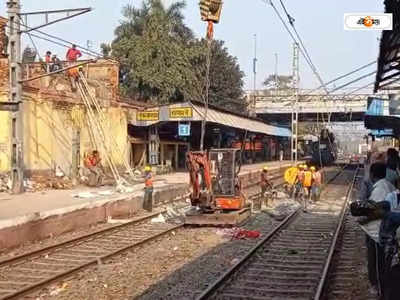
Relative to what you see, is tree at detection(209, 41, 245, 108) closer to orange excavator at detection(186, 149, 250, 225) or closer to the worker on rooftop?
the worker on rooftop

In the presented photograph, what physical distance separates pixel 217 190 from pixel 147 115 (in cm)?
1657

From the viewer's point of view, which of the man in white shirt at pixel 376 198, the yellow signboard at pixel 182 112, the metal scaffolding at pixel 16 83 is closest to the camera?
the man in white shirt at pixel 376 198

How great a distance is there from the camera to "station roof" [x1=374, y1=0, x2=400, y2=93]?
35.6 feet

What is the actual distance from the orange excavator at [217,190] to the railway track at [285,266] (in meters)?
1.47

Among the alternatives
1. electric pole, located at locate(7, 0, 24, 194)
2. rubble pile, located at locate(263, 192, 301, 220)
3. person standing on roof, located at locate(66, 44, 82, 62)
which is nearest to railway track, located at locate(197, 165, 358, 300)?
rubble pile, located at locate(263, 192, 301, 220)

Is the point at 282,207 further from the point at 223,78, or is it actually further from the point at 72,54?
the point at 223,78

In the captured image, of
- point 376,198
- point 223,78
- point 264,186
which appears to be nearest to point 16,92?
point 264,186

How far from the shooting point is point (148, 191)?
20.1 meters

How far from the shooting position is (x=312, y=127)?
92.3 m

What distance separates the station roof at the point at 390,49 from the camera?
10836 mm

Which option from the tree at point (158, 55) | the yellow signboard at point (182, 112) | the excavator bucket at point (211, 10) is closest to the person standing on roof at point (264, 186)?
the yellow signboard at point (182, 112)

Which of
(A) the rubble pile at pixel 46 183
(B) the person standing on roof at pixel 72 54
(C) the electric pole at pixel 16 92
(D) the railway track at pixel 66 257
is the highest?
(B) the person standing on roof at pixel 72 54

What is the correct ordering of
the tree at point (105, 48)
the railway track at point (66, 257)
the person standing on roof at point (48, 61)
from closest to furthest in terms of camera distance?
the railway track at point (66, 257) → the person standing on roof at point (48, 61) → the tree at point (105, 48)

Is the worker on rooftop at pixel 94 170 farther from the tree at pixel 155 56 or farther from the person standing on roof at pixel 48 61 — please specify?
the tree at pixel 155 56
